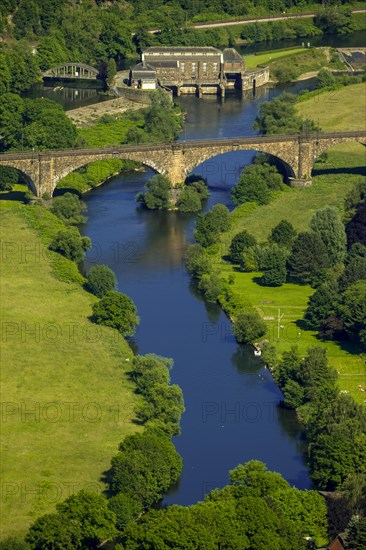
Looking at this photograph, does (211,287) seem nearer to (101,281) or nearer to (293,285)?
(293,285)

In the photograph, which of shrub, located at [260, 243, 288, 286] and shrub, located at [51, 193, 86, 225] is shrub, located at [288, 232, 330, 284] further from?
shrub, located at [51, 193, 86, 225]

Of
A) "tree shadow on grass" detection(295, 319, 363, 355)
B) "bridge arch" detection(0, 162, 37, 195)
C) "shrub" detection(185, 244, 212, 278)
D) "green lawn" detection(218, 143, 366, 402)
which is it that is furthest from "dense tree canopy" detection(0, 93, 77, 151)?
"tree shadow on grass" detection(295, 319, 363, 355)

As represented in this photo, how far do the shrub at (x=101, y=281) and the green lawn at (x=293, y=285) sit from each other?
1034 cm

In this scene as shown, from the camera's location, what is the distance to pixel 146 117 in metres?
196

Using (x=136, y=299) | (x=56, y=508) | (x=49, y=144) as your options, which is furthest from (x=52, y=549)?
(x=49, y=144)

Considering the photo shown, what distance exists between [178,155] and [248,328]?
1623 inches

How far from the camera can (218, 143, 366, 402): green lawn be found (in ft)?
435

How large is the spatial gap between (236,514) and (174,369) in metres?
29.0

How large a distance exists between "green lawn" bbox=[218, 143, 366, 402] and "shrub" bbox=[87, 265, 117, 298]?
1034 cm

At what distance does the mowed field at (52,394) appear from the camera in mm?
111812

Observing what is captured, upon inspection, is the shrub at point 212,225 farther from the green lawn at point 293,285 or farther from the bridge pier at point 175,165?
the bridge pier at point 175,165

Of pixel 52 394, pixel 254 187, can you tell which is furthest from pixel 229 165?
pixel 52 394

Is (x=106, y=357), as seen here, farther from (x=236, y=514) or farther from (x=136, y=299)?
(x=236, y=514)

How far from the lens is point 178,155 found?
17400 centimetres
